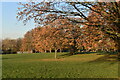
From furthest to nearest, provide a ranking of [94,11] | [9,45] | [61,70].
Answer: [9,45]
[61,70]
[94,11]

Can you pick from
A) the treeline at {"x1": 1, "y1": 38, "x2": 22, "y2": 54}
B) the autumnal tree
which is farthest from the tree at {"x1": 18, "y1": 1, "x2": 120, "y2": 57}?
the treeline at {"x1": 1, "y1": 38, "x2": 22, "y2": 54}

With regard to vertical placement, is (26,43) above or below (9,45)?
above

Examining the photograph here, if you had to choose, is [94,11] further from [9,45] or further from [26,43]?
[9,45]

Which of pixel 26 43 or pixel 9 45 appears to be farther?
pixel 9 45

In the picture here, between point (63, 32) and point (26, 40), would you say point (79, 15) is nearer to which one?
point (63, 32)

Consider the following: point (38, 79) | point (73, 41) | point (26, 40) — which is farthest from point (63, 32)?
point (26, 40)

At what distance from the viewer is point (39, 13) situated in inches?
238

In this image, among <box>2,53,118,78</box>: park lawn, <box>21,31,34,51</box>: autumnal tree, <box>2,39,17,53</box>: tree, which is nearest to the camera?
<box>2,53,118,78</box>: park lawn

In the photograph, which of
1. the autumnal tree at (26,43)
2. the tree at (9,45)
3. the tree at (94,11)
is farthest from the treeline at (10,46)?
the tree at (94,11)

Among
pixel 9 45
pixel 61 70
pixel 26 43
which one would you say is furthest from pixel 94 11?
pixel 9 45

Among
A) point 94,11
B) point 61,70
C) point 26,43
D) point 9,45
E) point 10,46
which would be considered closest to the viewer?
point 94,11

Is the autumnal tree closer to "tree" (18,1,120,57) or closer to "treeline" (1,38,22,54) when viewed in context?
"treeline" (1,38,22,54)

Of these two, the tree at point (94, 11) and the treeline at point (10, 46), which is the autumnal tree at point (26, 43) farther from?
the tree at point (94, 11)

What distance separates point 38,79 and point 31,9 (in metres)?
5.08
